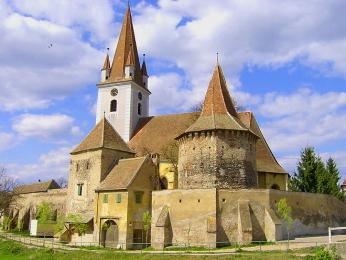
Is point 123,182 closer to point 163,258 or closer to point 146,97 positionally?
point 163,258

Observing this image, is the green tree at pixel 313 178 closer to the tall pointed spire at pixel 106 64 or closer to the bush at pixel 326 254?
the bush at pixel 326 254

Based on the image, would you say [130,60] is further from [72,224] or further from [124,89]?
[72,224]

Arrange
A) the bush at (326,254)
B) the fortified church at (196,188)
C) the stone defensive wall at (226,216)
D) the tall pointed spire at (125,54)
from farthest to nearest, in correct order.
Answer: the tall pointed spire at (125,54) < the fortified church at (196,188) < the stone defensive wall at (226,216) < the bush at (326,254)

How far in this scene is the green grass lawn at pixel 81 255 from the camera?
25.8 meters

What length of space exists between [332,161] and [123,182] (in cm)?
2443

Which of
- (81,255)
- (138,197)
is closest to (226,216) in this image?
(138,197)

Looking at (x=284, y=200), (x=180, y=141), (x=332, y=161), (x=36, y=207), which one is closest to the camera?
(x=284, y=200)

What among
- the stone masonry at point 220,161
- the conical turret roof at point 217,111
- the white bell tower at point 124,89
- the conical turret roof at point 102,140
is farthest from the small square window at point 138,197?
the white bell tower at point 124,89

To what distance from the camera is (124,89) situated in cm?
5781

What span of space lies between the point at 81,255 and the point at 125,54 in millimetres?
33157

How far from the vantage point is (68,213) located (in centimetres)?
4238

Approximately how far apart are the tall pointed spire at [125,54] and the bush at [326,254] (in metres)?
38.6

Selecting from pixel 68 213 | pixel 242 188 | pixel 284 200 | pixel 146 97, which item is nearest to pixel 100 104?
pixel 146 97

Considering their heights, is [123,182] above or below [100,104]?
below
